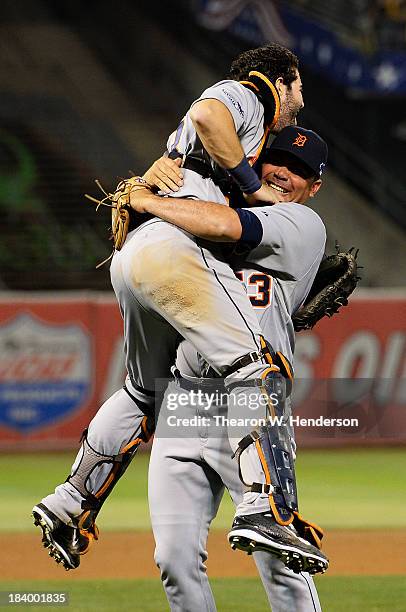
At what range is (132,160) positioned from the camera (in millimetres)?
17094

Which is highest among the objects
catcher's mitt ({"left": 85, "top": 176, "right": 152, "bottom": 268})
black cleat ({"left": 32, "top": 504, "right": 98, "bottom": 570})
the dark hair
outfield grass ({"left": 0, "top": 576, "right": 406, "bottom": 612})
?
the dark hair

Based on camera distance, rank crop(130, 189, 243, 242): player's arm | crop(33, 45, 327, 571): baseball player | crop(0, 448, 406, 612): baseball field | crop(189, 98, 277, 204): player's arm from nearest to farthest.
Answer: crop(33, 45, 327, 571): baseball player < crop(130, 189, 243, 242): player's arm < crop(189, 98, 277, 204): player's arm < crop(0, 448, 406, 612): baseball field

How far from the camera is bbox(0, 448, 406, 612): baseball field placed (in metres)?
5.79

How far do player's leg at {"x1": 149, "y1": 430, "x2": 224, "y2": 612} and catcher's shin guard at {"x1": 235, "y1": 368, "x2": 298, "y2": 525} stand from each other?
47 cm

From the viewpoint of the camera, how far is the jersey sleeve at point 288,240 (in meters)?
3.30

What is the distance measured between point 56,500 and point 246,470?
81 cm

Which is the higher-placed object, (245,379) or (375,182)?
(245,379)

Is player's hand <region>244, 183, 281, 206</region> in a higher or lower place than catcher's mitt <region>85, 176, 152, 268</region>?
higher

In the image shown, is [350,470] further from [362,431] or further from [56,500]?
[56,500]

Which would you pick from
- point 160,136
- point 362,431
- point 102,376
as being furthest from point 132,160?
point 362,431

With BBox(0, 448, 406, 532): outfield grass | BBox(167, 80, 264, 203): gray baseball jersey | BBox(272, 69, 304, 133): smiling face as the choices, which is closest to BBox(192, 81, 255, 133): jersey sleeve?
BBox(167, 80, 264, 203): gray baseball jersey

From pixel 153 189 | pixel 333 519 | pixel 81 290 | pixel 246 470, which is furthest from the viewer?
pixel 81 290

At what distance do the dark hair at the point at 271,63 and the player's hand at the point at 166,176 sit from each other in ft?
1.50

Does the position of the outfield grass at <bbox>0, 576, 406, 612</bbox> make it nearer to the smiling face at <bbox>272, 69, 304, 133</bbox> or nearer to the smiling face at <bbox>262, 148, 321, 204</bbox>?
the smiling face at <bbox>262, 148, 321, 204</bbox>
